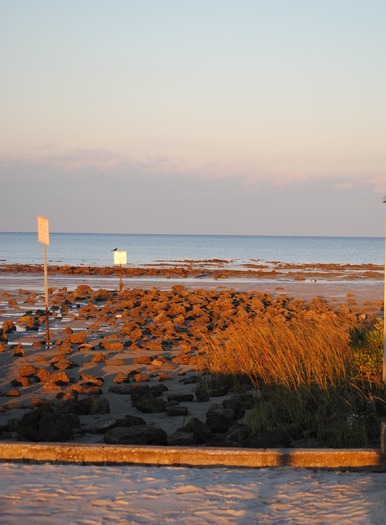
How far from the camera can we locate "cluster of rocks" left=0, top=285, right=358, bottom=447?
8617mm

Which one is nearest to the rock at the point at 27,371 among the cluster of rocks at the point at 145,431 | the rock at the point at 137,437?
the cluster of rocks at the point at 145,431

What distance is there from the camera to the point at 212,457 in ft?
23.8

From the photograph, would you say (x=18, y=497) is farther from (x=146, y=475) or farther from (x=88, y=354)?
(x=88, y=354)

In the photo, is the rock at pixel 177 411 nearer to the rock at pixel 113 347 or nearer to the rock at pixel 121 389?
the rock at pixel 121 389

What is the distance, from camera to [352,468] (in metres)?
7.20

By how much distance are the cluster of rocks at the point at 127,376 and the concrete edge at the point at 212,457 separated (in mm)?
821

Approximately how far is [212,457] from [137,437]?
1.19 meters

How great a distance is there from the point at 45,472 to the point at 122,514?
4.31ft

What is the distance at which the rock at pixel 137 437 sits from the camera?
26.7 ft

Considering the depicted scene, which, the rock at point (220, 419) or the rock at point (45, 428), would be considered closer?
the rock at point (45, 428)

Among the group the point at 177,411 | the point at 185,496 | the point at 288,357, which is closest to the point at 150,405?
the point at 177,411

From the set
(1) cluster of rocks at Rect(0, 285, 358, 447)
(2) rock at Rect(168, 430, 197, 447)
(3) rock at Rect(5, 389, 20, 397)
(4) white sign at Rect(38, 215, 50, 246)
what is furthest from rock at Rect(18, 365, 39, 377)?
(2) rock at Rect(168, 430, 197, 447)

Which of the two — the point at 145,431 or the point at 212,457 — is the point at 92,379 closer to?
the point at 145,431

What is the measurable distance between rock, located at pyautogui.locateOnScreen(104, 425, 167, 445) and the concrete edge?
76cm
